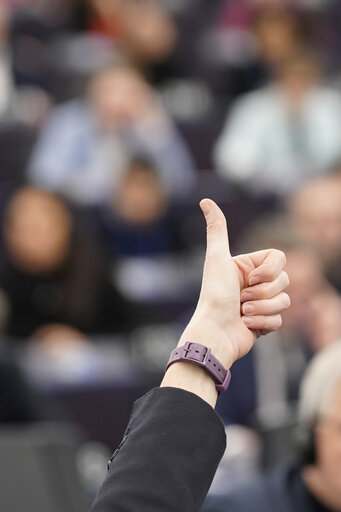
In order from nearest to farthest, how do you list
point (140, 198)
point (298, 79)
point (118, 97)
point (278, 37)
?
point (140, 198) → point (118, 97) → point (298, 79) → point (278, 37)

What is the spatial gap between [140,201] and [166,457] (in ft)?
9.65

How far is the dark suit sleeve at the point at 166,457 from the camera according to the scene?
32.6 inches

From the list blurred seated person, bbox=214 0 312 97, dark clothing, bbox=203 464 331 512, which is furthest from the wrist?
blurred seated person, bbox=214 0 312 97

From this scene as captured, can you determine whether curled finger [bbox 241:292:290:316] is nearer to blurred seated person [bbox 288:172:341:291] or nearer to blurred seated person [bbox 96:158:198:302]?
blurred seated person [bbox 288:172:341:291]

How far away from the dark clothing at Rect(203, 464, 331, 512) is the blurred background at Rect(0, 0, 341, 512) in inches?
8.7

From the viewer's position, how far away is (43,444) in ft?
5.35

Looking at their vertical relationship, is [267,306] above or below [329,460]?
above

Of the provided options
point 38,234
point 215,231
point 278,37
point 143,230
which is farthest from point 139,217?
point 215,231

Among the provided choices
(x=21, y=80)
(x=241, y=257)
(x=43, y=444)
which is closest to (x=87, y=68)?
(x=21, y=80)

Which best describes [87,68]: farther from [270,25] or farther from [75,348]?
[75,348]

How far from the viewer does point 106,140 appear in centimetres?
430

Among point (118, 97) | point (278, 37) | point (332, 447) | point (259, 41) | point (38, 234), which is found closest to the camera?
point (332, 447)

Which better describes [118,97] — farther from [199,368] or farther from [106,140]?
[199,368]

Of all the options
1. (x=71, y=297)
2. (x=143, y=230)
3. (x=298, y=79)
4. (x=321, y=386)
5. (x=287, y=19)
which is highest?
(x=287, y=19)
